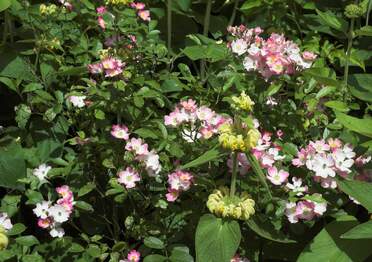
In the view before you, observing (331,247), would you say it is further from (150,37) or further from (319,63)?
(150,37)

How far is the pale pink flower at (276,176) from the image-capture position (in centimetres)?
174

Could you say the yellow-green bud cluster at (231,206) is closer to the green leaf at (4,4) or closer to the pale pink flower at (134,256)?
the pale pink flower at (134,256)

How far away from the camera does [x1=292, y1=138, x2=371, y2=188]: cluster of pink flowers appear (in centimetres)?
173

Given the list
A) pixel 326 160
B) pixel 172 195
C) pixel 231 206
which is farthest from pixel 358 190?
pixel 172 195

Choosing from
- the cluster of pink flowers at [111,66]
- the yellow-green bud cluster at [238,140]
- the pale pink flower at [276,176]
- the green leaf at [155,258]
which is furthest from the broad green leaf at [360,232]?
the cluster of pink flowers at [111,66]

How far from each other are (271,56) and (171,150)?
0.39m

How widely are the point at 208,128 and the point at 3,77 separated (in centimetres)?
66

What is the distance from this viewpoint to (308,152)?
177 cm

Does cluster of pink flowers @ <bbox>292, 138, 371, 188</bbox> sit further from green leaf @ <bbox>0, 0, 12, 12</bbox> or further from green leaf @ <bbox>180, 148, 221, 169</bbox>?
green leaf @ <bbox>0, 0, 12, 12</bbox>

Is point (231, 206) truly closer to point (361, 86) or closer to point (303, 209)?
point (303, 209)

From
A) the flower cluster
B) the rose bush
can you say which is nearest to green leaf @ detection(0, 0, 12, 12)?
the rose bush

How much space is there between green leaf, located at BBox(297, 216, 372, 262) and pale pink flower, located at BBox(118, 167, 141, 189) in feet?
1.54

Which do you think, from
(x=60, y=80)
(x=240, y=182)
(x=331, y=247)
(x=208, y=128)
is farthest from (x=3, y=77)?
(x=331, y=247)

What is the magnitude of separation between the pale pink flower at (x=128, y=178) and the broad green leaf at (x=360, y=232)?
0.54 m
